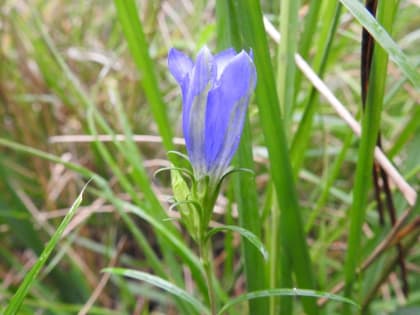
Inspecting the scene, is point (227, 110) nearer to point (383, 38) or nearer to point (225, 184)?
point (383, 38)

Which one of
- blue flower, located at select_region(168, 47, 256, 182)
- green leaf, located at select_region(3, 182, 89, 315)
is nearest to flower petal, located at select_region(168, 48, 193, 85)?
blue flower, located at select_region(168, 47, 256, 182)

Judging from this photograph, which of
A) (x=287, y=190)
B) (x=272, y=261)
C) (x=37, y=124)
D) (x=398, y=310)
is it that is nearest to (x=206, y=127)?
(x=287, y=190)

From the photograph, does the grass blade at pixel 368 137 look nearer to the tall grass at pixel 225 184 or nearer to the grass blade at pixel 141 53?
the tall grass at pixel 225 184

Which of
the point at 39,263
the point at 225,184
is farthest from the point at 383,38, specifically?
the point at 225,184

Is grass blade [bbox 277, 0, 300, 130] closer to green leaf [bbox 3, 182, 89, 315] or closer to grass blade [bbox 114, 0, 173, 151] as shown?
grass blade [bbox 114, 0, 173, 151]

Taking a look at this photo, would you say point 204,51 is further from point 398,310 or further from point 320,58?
point 398,310

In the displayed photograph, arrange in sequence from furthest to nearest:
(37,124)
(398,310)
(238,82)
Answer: (37,124), (398,310), (238,82)
